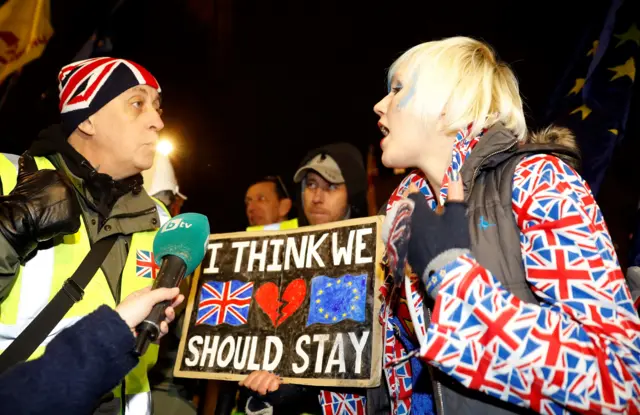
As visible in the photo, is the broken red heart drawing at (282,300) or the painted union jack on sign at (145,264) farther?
the broken red heart drawing at (282,300)

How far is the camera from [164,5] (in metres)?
6.74

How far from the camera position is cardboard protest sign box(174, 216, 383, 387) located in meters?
2.27

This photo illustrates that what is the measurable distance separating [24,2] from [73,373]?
5284mm

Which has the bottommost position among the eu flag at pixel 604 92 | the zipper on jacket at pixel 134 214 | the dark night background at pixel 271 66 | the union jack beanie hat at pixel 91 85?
the zipper on jacket at pixel 134 214

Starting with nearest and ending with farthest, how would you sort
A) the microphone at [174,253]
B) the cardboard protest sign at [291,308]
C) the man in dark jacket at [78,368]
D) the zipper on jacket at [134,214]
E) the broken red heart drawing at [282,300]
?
the man in dark jacket at [78,368] < the microphone at [174,253] < the cardboard protest sign at [291,308] < the zipper on jacket at [134,214] < the broken red heart drawing at [282,300]

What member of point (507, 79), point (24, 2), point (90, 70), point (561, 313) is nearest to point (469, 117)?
point (507, 79)

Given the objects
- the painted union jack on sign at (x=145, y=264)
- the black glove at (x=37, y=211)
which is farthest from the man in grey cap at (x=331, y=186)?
the black glove at (x=37, y=211)

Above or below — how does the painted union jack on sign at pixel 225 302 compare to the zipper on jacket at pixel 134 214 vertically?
below

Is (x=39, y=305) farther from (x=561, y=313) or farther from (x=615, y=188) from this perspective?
(x=615, y=188)

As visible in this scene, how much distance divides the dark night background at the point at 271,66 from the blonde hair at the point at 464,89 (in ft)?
12.7

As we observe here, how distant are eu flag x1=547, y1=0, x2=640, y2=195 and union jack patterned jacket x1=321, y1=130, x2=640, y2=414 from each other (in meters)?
3.94

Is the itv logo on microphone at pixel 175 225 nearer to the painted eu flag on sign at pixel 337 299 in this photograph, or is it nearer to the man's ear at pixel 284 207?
the painted eu flag on sign at pixel 337 299

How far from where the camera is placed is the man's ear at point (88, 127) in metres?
2.64

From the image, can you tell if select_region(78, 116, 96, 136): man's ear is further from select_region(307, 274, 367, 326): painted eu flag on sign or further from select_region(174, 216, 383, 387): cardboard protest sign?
select_region(307, 274, 367, 326): painted eu flag on sign
